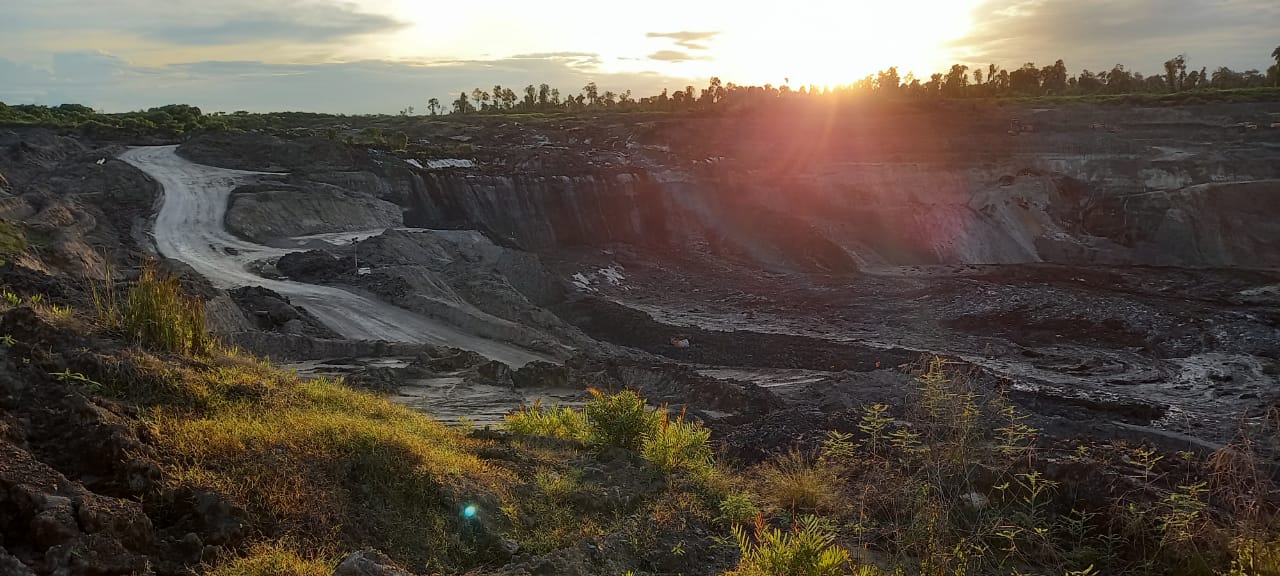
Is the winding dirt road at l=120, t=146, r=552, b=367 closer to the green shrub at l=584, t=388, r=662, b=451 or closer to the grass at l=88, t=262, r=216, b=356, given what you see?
the green shrub at l=584, t=388, r=662, b=451

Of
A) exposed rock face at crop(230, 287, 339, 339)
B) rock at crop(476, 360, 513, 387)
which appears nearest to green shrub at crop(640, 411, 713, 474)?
rock at crop(476, 360, 513, 387)

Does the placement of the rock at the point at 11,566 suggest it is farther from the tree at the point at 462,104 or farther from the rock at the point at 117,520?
the tree at the point at 462,104

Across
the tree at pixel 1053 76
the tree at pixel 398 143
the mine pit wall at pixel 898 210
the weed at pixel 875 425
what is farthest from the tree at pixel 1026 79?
the weed at pixel 875 425

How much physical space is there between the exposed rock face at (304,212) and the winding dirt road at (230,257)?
92cm

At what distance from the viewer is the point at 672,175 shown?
159 ft

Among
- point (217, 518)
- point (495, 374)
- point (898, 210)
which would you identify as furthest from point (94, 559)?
point (898, 210)

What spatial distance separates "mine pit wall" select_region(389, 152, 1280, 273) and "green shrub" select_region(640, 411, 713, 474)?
29.6 meters

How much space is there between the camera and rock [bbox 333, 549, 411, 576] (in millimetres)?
4679

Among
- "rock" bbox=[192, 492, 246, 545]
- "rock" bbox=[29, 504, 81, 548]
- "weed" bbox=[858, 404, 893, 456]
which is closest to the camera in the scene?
"rock" bbox=[29, 504, 81, 548]

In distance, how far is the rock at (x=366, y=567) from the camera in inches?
184

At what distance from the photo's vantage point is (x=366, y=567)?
187 inches

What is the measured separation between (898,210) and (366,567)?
4560 cm

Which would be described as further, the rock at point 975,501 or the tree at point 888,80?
the tree at point 888,80

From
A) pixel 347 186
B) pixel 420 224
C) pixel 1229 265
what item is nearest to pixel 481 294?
pixel 420 224
